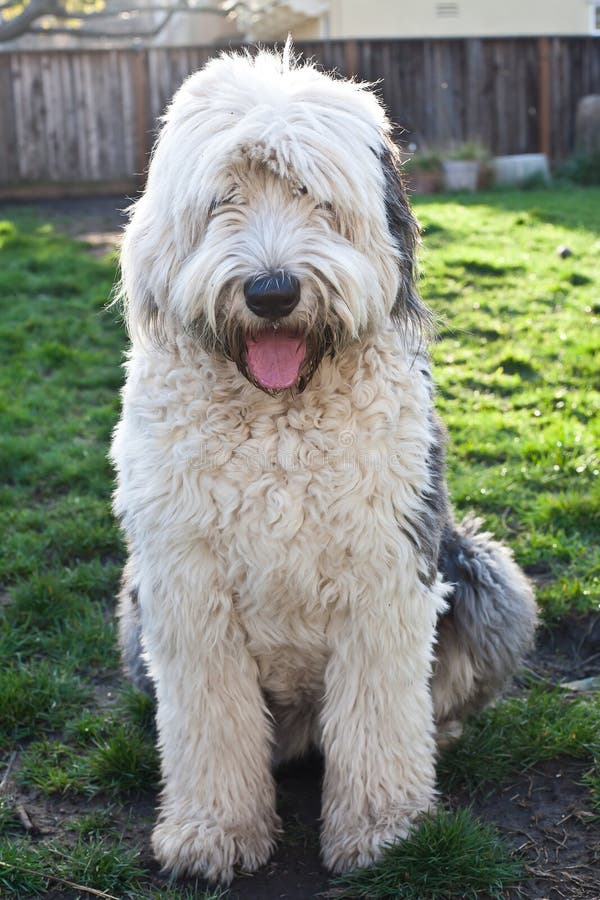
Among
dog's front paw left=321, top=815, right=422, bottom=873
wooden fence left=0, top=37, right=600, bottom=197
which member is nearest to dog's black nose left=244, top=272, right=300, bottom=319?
dog's front paw left=321, top=815, right=422, bottom=873

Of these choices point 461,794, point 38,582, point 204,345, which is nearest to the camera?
point 204,345

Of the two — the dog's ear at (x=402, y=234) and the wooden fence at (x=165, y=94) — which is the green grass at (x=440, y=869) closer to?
the dog's ear at (x=402, y=234)

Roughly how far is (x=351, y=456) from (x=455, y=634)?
2.78 feet

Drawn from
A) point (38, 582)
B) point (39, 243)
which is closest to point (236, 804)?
point (38, 582)

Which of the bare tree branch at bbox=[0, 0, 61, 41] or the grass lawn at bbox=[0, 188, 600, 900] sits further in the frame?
the bare tree branch at bbox=[0, 0, 61, 41]

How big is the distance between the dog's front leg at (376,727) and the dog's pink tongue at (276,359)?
0.63 meters

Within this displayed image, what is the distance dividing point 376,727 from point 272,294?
1202 mm

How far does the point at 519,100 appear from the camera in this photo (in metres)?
13.9

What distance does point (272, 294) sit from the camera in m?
2.33

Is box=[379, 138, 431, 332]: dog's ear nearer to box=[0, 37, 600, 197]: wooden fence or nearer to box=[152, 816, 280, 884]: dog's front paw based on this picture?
box=[152, 816, 280, 884]: dog's front paw

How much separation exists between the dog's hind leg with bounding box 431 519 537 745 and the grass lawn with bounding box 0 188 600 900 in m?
0.17

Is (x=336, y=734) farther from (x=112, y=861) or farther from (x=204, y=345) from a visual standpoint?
(x=204, y=345)

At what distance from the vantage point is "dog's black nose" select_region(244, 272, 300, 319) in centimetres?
233

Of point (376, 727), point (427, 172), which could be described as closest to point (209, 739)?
point (376, 727)
